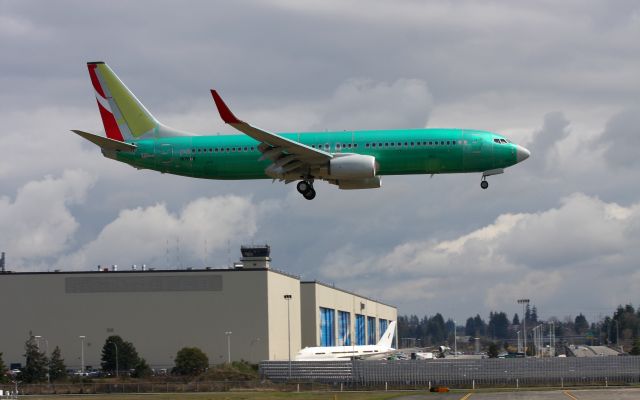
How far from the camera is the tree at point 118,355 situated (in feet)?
527

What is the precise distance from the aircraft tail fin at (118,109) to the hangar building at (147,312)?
256 ft

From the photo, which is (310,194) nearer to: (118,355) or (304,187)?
(304,187)

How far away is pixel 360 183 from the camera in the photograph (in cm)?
8312

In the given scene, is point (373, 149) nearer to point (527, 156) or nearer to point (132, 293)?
point (527, 156)

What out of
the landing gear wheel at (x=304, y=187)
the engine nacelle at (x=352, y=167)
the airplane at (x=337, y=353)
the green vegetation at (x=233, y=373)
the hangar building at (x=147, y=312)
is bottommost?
the green vegetation at (x=233, y=373)

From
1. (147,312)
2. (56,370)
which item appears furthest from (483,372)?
(147,312)

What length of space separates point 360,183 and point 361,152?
2562 millimetres

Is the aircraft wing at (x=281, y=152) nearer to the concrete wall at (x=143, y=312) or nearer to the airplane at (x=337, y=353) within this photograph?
the airplane at (x=337, y=353)

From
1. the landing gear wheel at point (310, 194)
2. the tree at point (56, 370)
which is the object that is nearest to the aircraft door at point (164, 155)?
the landing gear wheel at point (310, 194)

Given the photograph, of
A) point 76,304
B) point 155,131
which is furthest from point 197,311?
point 155,131

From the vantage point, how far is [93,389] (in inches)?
4751

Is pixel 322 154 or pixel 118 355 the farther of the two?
pixel 118 355

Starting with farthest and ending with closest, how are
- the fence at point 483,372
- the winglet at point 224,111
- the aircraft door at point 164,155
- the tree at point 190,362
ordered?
the tree at point 190,362 → the fence at point 483,372 → the aircraft door at point 164,155 → the winglet at point 224,111

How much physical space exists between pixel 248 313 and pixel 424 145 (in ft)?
304
